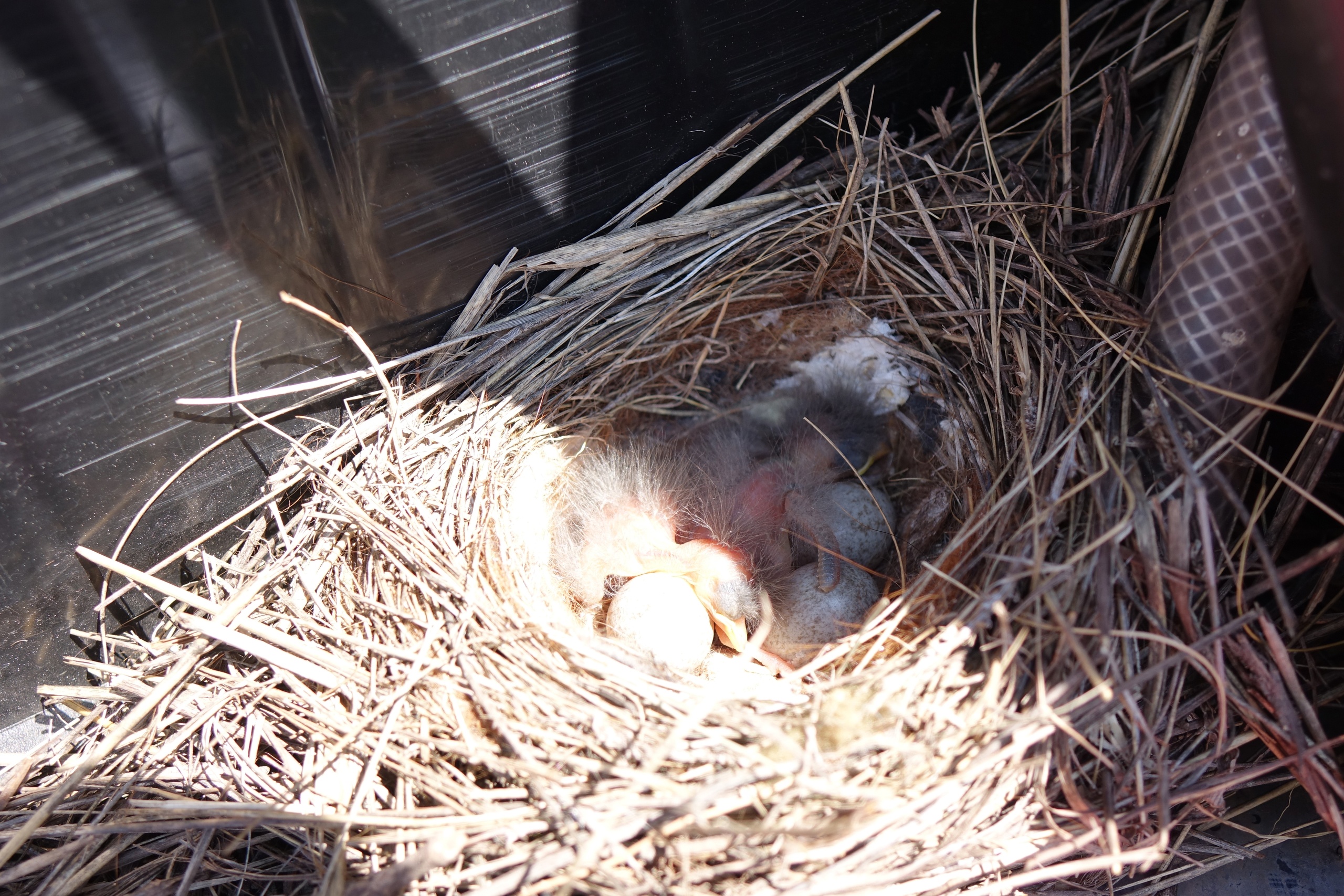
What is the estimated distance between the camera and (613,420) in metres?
1.72

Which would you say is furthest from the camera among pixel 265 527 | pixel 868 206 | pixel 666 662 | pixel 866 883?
pixel 868 206

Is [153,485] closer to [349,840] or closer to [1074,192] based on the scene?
[349,840]

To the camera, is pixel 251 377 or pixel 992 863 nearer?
pixel 992 863

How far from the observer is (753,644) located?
3.34 feet

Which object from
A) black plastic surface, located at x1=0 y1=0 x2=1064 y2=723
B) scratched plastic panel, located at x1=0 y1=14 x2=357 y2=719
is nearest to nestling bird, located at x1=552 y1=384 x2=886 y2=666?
black plastic surface, located at x1=0 y1=0 x2=1064 y2=723

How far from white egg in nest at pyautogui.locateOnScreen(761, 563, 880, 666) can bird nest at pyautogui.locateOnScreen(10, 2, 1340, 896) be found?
5 cm

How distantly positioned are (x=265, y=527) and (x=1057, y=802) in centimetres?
136

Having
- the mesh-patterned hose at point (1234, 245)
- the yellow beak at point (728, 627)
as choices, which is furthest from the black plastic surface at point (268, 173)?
the yellow beak at point (728, 627)

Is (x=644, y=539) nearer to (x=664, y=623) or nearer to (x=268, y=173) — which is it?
(x=664, y=623)

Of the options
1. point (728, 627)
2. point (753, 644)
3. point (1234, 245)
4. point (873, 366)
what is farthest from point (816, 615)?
point (1234, 245)

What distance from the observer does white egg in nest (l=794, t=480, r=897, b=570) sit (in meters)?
1.49

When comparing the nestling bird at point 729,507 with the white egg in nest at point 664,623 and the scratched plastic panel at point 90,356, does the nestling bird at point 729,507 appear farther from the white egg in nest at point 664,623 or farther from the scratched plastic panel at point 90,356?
the scratched plastic panel at point 90,356

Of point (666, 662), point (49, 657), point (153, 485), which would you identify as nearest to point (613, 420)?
point (666, 662)

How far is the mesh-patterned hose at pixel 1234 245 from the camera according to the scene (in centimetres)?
105
